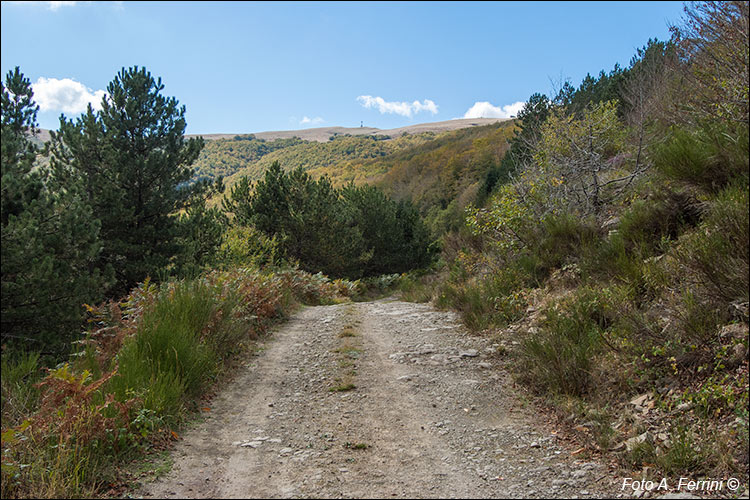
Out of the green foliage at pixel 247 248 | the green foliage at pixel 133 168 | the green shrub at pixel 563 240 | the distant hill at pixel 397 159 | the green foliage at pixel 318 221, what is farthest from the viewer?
the distant hill at pixel 397 159

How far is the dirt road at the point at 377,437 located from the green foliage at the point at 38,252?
246 cm

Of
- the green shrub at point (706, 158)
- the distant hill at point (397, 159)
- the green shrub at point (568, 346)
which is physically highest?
the distant hill at point (397, 159)

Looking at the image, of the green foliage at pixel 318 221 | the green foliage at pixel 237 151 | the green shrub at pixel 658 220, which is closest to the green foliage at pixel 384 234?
the green foliage at pixel 318 221

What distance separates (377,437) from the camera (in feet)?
12.2

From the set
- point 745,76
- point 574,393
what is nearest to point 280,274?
point 574,393

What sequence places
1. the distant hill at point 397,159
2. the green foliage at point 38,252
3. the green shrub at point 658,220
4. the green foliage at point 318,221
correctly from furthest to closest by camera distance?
1. the distant hill at point 397,159
2. the green foliage at point 318,221
3. the green shrub at point 658,220
4. the green foliage at point 38,252

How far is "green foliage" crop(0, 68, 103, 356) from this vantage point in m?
4.70

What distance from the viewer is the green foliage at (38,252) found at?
185 inches

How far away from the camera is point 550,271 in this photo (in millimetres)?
7215

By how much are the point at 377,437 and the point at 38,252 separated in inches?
180

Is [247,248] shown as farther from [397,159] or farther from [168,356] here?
[397,159]

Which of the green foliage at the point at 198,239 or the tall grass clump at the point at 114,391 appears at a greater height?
the green foliage at the point at 198,239

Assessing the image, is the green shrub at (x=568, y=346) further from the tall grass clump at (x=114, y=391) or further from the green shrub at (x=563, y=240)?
the tall grass clump at (x=114, y=391)

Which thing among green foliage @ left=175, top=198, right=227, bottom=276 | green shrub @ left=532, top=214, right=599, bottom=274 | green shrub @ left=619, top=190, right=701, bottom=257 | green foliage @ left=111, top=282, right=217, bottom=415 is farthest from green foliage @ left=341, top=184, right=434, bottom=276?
green shrub @ left=619, top=190, right=701, bottom=257
